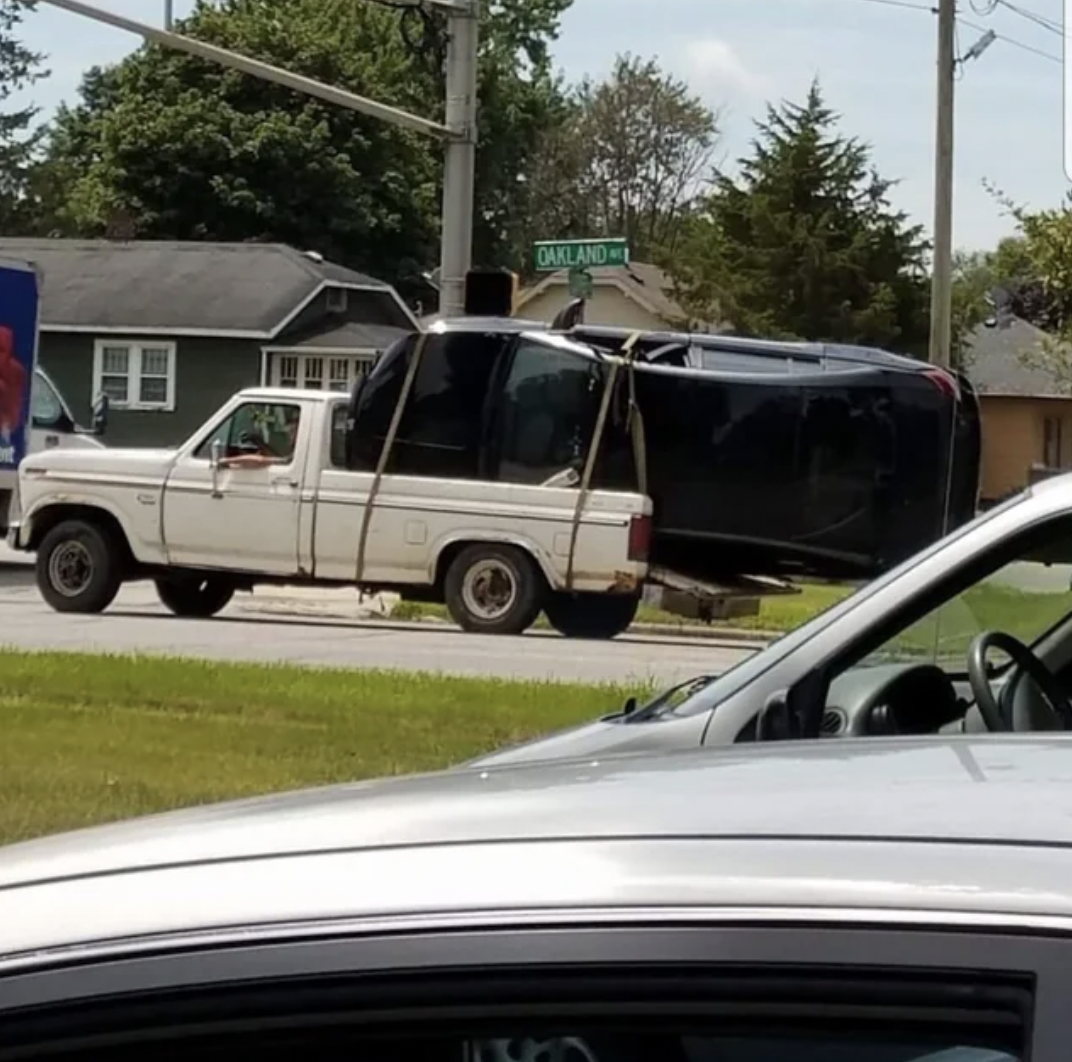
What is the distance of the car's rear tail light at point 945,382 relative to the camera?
61.3 ft

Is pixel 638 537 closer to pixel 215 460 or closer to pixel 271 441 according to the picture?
pixel 271 441

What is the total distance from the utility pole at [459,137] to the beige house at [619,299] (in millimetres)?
31627

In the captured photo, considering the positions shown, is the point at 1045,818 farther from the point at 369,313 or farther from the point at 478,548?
the point at 369,313

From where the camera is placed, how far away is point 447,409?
19.2 m

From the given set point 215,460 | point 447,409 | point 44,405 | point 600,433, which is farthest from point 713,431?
point 44,405

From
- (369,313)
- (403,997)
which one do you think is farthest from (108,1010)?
(369,313)

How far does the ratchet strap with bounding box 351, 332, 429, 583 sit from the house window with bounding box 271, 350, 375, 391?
26.0m

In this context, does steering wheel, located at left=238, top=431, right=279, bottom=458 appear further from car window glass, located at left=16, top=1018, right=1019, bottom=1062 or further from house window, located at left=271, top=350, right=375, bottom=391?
house window, located at left=271, top=350, right=375, bottom=391

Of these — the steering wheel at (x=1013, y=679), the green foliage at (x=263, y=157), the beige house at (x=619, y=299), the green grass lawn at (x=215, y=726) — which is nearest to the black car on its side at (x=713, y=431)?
the green grass lawn at (x=215, y=726)

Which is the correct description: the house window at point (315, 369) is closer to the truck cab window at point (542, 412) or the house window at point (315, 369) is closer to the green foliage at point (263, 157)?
the green foliage at point (263, 157)

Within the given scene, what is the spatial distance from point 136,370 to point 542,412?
2671 cm

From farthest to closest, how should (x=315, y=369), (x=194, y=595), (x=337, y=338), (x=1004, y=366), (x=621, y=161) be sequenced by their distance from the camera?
(x=621, y=161) → (x=1004, y=366) → (x=315, y=369) → (x=337, y=338) → (x=194, y=595)

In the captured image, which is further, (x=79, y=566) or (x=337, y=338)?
(x=337, y=338)

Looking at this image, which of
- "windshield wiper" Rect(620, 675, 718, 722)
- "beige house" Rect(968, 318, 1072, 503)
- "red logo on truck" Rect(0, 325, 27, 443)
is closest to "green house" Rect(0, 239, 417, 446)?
"beige house" Rect(968, 318, 1072, 503)
